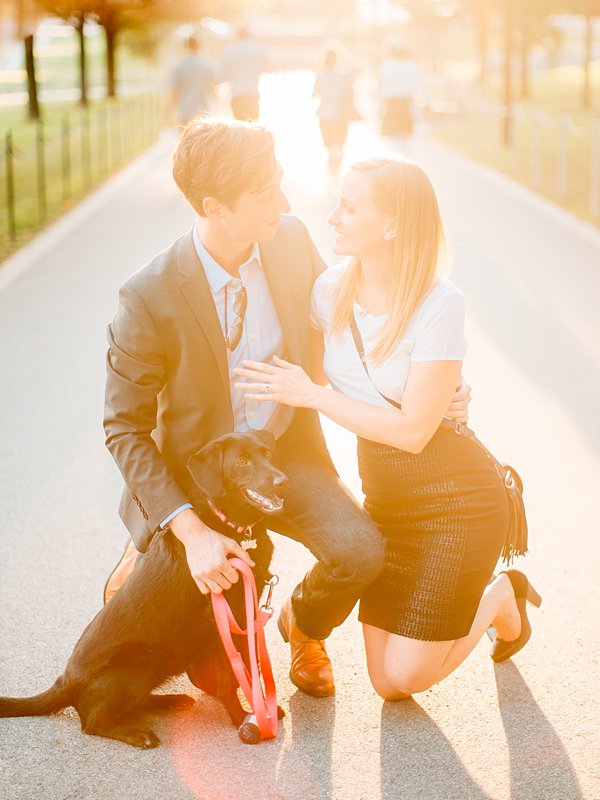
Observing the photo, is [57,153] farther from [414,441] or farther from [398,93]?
[414,441]

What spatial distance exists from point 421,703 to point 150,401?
4.56 ft

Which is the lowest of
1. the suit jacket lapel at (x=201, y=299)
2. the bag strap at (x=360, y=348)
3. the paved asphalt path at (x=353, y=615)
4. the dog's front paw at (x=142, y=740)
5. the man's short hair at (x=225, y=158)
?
the paved asphalt path at (x=353, y=615)

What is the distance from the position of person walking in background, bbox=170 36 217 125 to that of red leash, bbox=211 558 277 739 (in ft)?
54.2

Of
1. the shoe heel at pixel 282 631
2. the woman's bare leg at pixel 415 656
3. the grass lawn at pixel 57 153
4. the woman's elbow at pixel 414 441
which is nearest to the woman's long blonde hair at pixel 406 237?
the woman's elbow at pixel 414 441

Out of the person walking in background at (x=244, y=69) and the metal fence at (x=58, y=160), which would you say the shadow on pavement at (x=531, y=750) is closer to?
the metal fence at (x=58, y=160)

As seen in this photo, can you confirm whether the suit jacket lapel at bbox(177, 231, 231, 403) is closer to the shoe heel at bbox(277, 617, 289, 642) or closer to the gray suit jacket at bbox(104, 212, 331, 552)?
the gray suit jacket at bbox(104, 212, 331, 552)

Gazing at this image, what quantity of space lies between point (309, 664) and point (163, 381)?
1111 millimetres

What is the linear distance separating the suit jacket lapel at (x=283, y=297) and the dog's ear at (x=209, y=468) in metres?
0.53

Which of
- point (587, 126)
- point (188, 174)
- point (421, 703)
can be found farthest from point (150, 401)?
point (587, 126)

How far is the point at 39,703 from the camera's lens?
3.83m

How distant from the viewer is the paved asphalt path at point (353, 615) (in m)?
3.63

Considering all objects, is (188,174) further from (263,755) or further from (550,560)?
(550,560)

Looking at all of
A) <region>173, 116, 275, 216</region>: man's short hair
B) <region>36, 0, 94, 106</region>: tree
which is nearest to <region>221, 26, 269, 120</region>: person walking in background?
<region>36, 0, 94, 106</region>: tree

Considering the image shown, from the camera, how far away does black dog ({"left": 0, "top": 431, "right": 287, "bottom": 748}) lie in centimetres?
376
